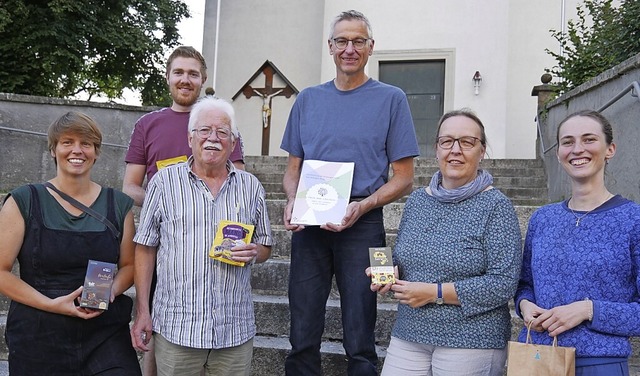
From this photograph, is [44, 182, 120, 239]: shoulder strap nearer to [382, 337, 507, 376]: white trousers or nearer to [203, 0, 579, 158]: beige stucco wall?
[382, 337, 507, 376]: white trousers

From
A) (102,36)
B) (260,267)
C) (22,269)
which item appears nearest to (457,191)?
(22,269)

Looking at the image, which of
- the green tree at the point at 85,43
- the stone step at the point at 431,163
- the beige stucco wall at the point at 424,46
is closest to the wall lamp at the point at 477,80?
the beige stucco wall at the point at 424,46

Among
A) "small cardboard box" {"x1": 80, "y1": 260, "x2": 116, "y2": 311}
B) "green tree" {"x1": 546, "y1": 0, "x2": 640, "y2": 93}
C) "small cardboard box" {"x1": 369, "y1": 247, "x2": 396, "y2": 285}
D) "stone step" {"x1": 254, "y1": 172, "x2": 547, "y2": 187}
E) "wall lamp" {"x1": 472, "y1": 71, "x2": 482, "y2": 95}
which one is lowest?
"small cardboard box" {"x1": 80, "y1": 260, "x2": 116, "y2": 311}

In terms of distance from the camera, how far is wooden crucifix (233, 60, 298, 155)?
12008 mm

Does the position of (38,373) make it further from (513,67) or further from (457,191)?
(513,67)

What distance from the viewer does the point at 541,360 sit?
6.61ft

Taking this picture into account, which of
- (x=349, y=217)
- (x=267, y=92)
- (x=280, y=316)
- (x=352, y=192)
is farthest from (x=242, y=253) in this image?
(x=267, y=92)

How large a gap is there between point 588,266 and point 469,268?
0.42 metres

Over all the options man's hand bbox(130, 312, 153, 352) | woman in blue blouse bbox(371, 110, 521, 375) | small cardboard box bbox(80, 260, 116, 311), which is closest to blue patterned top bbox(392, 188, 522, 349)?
woman in blue blouse bbox(371, 110, 521, 375)

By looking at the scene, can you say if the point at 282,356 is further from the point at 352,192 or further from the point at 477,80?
the point at 477,80

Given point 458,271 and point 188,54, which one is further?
point 188,54

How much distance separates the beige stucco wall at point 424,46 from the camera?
11.0 meters

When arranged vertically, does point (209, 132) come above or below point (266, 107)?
below

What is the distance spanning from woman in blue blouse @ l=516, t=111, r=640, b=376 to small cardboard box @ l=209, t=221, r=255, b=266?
114cm
